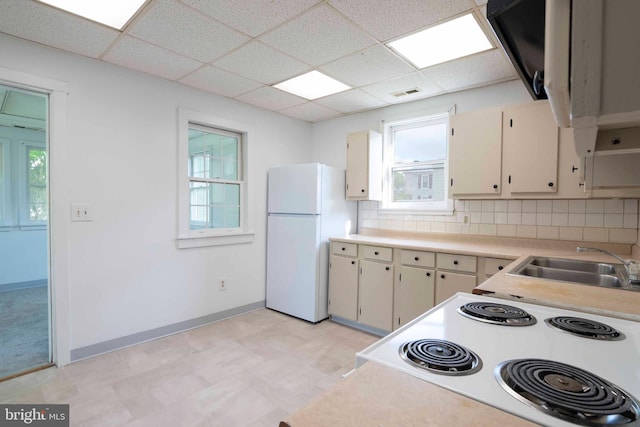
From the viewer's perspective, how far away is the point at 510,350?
832 millimetres

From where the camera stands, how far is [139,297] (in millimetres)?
2906

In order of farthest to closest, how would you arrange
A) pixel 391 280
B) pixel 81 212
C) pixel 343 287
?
pixel 343 287 → pixel 391 280 → pixel 81 212

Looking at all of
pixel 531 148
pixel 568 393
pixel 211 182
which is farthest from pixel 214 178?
pixel 568 393

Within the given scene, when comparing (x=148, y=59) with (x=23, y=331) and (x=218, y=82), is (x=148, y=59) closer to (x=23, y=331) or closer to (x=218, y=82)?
(x=218, y=82)

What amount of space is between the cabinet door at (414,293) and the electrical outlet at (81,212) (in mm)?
2735

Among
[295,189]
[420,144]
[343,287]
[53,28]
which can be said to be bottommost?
[343,287]

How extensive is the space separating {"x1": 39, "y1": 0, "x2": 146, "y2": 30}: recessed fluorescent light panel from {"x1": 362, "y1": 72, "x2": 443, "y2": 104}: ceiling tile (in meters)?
2.03

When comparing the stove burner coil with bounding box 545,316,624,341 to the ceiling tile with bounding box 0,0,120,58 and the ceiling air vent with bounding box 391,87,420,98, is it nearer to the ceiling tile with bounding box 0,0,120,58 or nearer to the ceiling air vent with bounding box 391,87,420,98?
the ceiling air vent with bounding box 391,87,420,98

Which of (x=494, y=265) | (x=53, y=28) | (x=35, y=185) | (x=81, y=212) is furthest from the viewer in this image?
(x=35, y=185)

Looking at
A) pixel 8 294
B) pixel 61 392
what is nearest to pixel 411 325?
pixel 61 392

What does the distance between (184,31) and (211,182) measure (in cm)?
165

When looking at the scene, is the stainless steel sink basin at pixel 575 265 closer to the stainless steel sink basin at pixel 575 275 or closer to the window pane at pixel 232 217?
the stainless steel sink basin at pixel 575 275

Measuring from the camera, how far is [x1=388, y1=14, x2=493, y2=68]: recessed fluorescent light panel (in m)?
2.14

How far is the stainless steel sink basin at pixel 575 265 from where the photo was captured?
2082 mm
